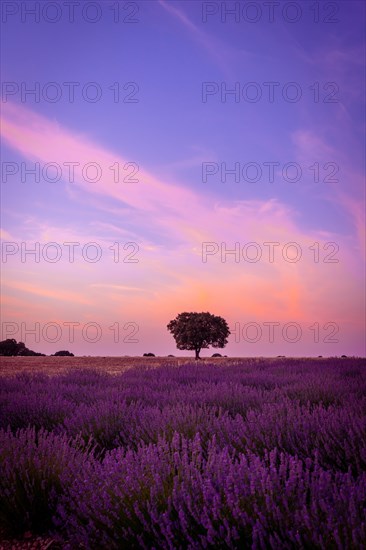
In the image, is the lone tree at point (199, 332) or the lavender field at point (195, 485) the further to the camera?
the lone tree at point (199, 332)

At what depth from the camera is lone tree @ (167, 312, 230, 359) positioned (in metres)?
35.3

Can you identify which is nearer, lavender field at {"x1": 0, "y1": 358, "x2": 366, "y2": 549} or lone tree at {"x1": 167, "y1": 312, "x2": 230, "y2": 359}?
lavender field at {"x1": 0, "y1": 358, "x2": 366, "y2": 549}

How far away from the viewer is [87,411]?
445cm

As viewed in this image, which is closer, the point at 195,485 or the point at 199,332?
the point at 195,485

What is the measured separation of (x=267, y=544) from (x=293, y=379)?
19.1 ft

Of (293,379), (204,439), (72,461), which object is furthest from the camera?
(293,379)

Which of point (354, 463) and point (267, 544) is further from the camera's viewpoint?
point (354, 463)

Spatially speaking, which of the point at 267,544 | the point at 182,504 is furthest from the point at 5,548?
the point at 267,544

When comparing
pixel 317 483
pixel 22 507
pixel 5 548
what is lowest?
pixel 5 548

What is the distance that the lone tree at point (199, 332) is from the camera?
3534cm

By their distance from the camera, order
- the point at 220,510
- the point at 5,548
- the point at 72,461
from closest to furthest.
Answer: the point at 220,510, the point at 5,548, the point at 72,461

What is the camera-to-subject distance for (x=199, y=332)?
116ft

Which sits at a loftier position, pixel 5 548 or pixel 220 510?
pixel 220 510

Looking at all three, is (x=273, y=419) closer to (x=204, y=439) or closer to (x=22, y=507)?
(x=204, y=439)
